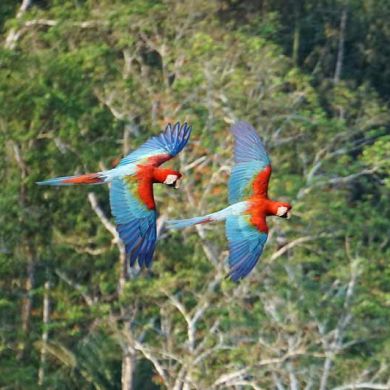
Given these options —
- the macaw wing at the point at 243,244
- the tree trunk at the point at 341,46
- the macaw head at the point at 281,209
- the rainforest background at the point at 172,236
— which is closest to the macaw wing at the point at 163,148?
the macaw wing at the point at 243,244

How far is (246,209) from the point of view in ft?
37.8

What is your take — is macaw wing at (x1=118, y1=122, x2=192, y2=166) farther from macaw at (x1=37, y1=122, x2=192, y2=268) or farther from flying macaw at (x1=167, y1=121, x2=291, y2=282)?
flying macaw at (x1=167, y1=121, x2=291, y2=282)

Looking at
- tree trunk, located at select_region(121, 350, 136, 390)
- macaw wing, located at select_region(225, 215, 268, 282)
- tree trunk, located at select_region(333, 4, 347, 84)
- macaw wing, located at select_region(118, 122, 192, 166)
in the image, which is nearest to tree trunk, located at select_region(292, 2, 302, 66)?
tree trunk, located at select_region(333, 4, 347, 84)

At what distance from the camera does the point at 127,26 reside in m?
22.9

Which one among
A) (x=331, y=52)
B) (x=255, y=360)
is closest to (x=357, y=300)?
(x=255, y=360)

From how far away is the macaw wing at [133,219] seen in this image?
1078cm

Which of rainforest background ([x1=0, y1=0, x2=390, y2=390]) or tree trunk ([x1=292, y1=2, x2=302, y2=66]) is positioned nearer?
rainforest background ([x1=0, y1=0, x2=390, y2=390])

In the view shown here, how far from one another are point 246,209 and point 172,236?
9527 mm

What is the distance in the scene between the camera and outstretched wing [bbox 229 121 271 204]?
11664 millimetres

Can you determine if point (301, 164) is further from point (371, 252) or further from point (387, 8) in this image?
point (387, 8)

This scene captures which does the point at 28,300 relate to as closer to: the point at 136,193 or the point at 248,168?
the point at 248,168

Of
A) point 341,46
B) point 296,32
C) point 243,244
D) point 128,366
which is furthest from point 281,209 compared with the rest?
point 341,46

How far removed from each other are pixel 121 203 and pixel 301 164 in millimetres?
11390

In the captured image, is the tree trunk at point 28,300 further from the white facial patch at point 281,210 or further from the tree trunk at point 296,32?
the tree trunk at point 296,32
